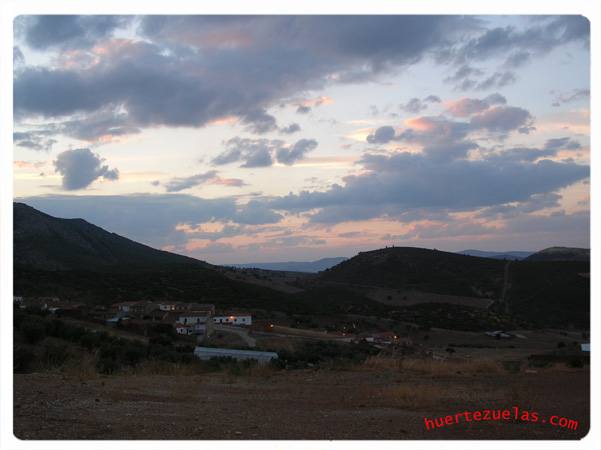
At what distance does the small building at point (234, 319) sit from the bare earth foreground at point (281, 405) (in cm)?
3129

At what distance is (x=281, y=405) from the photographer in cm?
935

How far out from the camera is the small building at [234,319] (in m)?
45.0

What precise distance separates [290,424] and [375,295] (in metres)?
61.6

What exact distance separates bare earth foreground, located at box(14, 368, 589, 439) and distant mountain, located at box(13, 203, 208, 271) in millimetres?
61573

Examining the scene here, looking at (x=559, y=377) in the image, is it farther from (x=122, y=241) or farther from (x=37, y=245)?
(x=122, y=241)

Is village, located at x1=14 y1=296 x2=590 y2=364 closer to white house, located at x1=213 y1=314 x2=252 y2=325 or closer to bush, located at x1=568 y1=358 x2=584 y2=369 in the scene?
white house, located at x1=213 y1=314 x2=252 y2=325

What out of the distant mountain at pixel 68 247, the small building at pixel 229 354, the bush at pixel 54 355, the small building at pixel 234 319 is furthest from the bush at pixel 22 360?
the distant mountain at pixel 68 247

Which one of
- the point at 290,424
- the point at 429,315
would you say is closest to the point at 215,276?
the point at 429,315

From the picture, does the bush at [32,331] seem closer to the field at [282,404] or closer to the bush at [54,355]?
the bush at [54,355]

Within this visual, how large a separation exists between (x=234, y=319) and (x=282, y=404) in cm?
3662

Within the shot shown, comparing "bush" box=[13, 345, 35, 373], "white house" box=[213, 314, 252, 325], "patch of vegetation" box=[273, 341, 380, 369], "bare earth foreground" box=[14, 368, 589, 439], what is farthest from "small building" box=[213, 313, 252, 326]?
"bare earth foreground" box=[14, 368, 589, 439]

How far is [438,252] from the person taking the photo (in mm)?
83375

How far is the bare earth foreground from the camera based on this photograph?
7.09m

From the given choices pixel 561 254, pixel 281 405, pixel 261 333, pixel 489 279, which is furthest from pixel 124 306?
pixel 561 254
